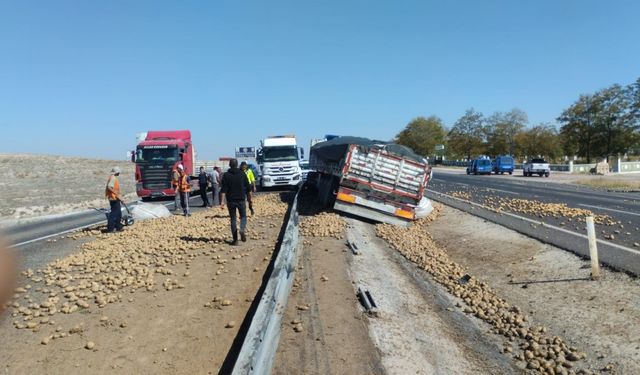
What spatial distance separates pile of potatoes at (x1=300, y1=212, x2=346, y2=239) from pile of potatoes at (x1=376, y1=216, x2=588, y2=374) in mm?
1964

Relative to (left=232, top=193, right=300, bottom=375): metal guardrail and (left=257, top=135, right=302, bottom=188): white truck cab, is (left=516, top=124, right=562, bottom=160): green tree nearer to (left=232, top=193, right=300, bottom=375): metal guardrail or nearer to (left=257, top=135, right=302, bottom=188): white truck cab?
(left=257, top=135, right=302, bottom=188): white truck cab

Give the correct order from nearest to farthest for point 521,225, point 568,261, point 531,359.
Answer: point 531,359, point 568,261, point 521,225

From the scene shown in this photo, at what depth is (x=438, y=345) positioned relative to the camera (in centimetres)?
632

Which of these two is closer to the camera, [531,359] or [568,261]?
Answer: [531,359]

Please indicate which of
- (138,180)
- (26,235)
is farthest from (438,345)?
(138,180)

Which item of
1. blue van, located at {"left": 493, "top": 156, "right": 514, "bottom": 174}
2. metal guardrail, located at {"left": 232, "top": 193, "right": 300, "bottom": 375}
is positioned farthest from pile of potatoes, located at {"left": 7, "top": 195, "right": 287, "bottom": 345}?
blue van, located at {"left": 493, "top": 156, "right": 514, "bottom": 174}

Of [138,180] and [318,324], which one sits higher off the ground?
[138,180]

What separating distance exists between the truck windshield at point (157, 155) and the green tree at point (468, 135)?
75.1m

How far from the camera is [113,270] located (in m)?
9.42

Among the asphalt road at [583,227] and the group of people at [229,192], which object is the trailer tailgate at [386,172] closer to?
the asphalt road at [583,227]

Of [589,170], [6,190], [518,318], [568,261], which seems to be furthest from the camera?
[589,170]

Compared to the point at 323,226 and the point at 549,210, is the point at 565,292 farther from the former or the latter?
the point at 549,210

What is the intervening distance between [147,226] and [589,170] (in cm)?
5654

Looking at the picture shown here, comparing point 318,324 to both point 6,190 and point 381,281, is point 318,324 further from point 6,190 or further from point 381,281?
point 6,190
